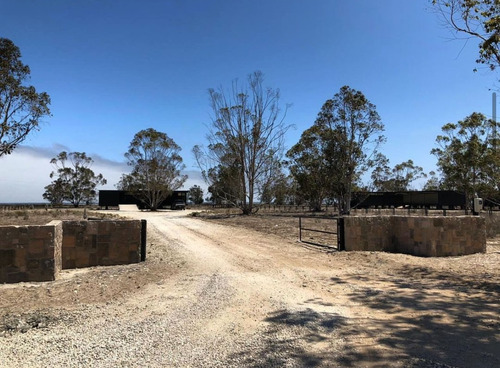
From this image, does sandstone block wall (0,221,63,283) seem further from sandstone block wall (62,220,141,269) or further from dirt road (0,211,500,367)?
sandstone block wall (62,220,141,269)

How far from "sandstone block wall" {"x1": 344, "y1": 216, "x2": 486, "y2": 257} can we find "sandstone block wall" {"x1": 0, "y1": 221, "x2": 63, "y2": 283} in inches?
319

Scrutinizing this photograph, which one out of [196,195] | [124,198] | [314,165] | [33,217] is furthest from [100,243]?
[196,195]

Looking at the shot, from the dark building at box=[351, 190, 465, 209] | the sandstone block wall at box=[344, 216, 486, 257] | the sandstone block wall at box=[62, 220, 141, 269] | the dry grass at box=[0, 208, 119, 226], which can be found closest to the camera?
the sandstone block wall at box=[62, 220, 141, 269]

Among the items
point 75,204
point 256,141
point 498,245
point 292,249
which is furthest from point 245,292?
point 75,204

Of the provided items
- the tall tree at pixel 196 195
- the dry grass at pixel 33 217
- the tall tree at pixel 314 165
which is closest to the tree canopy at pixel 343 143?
the tall tree at pixel 314 165

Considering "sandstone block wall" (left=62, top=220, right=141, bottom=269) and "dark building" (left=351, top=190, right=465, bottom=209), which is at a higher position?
"dark building" (left=351, top=190, right=465, bottom=209)

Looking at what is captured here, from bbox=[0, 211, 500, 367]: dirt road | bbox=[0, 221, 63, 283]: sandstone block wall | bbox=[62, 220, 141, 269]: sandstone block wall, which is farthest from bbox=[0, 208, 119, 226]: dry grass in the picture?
bbox=[0, 211, 500, 367]: dirt road

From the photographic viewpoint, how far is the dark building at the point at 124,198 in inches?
2360

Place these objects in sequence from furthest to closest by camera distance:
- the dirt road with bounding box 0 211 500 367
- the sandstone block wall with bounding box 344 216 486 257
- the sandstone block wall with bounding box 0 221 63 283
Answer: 1. the sandstone block wall with bounding box 344 216 486 257
2. the sandstone block wall with bounding box 0 221 63 283
3. the dirt road with bounding box 0 211 500 367

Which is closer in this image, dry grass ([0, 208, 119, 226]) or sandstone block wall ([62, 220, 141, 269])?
sandstone block wall ([62, 220, 141, 269])

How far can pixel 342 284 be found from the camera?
757 cm

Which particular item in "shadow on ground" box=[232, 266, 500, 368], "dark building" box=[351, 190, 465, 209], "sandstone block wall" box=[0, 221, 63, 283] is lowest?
"shadow on ground" box=[232, 266, 500, 368]

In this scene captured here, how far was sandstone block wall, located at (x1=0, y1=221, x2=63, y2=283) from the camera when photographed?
7551 millimetres

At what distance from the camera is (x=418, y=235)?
11.5 meters
